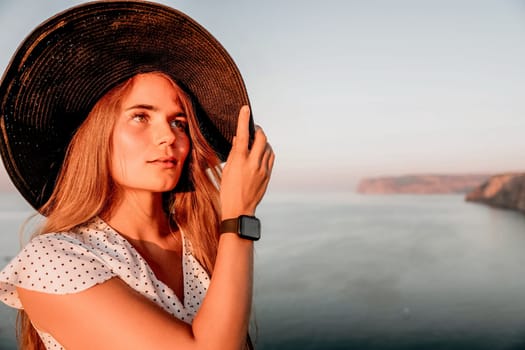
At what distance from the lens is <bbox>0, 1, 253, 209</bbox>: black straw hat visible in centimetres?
161

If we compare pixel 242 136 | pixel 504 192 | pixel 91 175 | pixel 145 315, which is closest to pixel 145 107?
pixel 91 175

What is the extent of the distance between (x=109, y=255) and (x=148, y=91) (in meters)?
0.59

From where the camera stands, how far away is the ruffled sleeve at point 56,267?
1336mm

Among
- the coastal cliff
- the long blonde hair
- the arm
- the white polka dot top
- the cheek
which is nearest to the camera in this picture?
the arm

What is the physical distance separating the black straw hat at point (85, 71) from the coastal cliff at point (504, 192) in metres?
28.4

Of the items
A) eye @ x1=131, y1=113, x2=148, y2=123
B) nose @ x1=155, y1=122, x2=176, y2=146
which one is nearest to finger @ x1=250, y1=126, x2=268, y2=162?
nose @ x1=155, y1=122, x2=176, y2=146

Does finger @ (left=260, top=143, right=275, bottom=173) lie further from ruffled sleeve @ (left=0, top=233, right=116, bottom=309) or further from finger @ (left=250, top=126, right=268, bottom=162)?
ruffled sleeve @ (left=0, top=233, right=116, bottom=309)

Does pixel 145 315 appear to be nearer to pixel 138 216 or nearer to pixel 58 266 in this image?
pixel 58 266

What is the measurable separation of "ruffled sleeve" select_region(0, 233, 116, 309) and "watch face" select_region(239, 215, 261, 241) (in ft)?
1.24

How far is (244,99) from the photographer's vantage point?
1883 mm

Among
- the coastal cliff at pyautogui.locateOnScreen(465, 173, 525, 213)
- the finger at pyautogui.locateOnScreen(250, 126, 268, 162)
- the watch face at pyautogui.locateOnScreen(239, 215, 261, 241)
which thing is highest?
the coastal cliff at pyautogui.locateOnScreen(465, 173, 525, 213)

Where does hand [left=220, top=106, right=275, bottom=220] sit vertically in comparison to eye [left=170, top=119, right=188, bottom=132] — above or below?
below

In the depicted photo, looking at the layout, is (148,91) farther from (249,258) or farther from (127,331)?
(127,331)

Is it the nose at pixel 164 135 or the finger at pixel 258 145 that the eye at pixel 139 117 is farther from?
the finger at pixel 258 145
